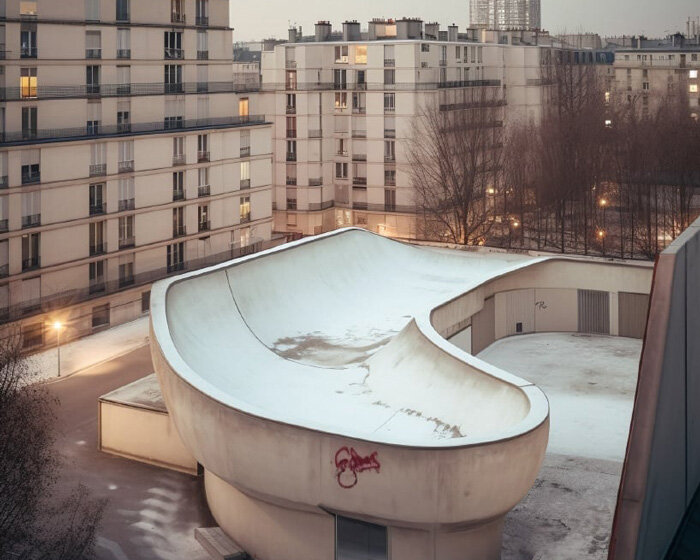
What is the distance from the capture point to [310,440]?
Answer: 59.1 ft

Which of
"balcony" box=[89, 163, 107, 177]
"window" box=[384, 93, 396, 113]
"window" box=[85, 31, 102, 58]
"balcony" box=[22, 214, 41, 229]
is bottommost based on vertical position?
"balcony" box=[22, 214, 41, 229]

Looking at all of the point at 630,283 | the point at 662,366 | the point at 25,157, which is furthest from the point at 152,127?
the point at 662,366

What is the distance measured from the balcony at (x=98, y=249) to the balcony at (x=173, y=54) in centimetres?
1013

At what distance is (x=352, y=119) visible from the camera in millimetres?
63219

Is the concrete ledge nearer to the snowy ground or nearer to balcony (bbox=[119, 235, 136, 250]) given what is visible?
the snowy ground

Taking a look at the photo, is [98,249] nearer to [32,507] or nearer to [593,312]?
[593,312]

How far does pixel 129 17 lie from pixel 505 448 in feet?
110

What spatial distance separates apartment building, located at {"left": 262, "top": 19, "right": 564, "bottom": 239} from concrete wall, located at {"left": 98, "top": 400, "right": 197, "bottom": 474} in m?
36.6

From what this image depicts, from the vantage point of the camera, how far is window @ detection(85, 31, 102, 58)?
4272 centimetres

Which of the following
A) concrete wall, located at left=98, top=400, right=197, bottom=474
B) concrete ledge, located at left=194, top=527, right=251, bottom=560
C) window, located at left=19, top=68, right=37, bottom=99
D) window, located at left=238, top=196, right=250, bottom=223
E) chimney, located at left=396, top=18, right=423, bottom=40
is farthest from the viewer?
chimney, located at left=396, top=18, right=423, bottom=40

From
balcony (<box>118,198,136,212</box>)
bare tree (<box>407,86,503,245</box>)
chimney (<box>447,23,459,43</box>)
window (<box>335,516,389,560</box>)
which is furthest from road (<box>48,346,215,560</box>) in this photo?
chimney (<box>447,23,459,43</box>)

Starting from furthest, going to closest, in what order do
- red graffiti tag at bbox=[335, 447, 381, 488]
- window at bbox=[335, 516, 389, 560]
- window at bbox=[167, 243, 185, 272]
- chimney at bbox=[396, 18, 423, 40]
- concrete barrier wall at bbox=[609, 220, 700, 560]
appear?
chimney at bbox=[396, 18, 423, 40] → window at bbox=[167, 243, 185, 272] → window at bbox=[335, 516, 389, 560] → red graffiti tag at bbox=[335, 447, 381, 488] → concrete barrier wall at bbox=[609, 220, 700, 560]

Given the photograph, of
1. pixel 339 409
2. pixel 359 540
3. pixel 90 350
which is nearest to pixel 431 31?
pixel 90 350

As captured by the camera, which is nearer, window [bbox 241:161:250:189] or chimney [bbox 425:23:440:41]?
window [bbox 241:161:250:189]
